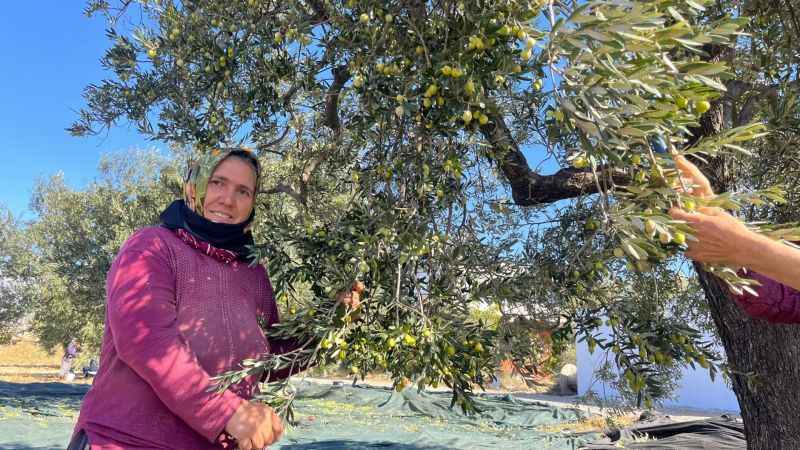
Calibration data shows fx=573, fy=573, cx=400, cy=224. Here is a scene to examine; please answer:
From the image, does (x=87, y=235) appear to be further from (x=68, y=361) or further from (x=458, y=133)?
(x=458, y=133)

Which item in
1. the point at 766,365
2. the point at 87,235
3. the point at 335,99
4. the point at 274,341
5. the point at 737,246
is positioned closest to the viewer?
the point at 737,246

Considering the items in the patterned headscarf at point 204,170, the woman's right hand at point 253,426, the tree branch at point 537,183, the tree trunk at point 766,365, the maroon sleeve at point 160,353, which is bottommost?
the woman's right hand at point 253,426

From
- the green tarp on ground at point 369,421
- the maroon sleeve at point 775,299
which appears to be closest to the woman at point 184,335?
the maroon sleeve at point 775,299

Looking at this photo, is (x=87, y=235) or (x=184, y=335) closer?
(x=184, y=335)

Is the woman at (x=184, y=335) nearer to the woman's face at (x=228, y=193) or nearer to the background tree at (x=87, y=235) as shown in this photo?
the woman's face at (x=228, y=193)

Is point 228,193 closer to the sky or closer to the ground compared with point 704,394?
closer to the ground

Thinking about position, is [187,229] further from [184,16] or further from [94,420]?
[184,16]

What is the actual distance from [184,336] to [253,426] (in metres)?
0.40

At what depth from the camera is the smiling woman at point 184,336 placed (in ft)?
5.88

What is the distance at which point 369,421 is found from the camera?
12992mm

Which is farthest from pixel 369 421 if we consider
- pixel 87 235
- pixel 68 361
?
pixel 68 361

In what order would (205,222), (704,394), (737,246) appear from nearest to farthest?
1. (737,246)
2. (205,222)
3. (704,394)

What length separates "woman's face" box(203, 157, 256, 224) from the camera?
227 cm

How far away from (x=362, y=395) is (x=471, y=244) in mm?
14839
